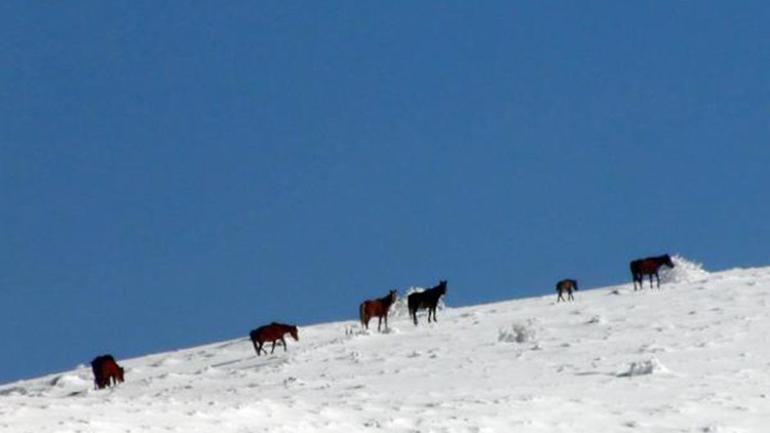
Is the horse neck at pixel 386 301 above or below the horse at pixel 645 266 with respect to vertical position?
below

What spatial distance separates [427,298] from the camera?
4325cm

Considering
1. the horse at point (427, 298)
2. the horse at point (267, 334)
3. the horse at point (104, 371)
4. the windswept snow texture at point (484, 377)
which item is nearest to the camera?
the windswept snow texture at point (484, 377)

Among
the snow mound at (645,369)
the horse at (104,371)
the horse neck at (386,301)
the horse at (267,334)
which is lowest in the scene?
the snow mound at (645,369)

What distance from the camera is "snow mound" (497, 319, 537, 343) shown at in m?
36.0

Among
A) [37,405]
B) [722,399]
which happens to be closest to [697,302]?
[722,399]

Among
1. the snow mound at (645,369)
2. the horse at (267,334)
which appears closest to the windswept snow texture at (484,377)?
the snow mound at (645,369)

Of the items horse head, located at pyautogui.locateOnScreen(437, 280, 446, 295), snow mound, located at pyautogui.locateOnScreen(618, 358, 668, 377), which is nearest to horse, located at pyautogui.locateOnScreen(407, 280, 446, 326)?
horse head, located at pyautogui.locateOnScreen(437, 280, 446, 295)

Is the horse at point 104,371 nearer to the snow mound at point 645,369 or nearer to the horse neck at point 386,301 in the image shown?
the horse neck at point 386,301

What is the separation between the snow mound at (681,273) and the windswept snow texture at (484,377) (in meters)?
0.86

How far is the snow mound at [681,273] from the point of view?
161 feet

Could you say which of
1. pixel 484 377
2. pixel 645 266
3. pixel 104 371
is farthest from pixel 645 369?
pixel 645 266

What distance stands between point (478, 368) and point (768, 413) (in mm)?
9089

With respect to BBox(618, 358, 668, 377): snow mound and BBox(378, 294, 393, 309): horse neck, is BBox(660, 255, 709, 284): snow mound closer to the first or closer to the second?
BBox(378, 294, 393, 309): horse neck

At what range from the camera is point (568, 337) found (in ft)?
117
